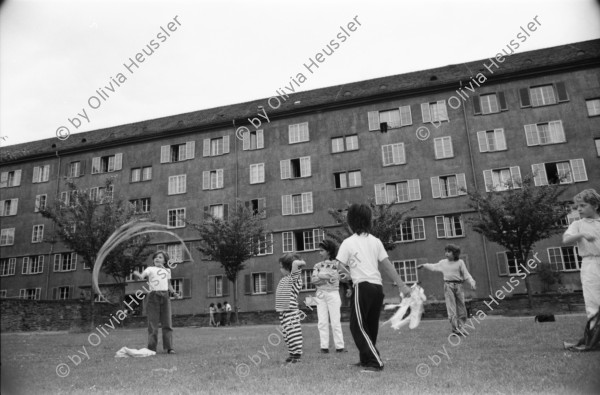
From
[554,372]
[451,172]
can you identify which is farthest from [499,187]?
[554,372]

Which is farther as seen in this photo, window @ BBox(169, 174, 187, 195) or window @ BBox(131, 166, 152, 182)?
window @ BBox(131, 166, 152, 182)

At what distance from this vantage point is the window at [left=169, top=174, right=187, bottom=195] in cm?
4588

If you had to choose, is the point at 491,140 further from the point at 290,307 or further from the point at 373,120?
the point at 290,307

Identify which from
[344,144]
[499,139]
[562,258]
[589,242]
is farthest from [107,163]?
[589,242]

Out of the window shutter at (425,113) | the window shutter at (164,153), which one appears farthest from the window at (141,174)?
the window shutter at (425,113)

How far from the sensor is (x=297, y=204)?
1651 inches

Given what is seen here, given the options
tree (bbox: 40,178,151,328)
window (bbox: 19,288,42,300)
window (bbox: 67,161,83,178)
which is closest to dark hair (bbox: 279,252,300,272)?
tree (bbox: 40,178,151,328)

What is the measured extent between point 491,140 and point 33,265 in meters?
45.4

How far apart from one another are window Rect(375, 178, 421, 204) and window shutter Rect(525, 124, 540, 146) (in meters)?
9.07

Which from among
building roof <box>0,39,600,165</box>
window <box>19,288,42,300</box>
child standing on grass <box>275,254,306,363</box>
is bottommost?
child standing on grass <box>275,254,306,363</box>

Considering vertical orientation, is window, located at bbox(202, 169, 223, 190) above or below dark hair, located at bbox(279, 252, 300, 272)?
above

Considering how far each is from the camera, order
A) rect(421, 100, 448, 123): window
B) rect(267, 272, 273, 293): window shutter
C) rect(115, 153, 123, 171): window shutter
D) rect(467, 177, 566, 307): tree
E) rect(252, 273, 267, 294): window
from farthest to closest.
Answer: rect(115, 153, 123, 171): window shutter < rect(252, 273, 267, 294): window < rect(267, 272, 273, 293): window shutter < rect(421, 100, 448, 123): window < rect(467, 177, 566, 307): tree

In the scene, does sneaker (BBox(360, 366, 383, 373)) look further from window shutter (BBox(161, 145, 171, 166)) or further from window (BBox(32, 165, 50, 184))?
window (BBox(32, 165, 50, 184))

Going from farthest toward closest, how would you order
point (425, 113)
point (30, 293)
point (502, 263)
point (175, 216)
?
point (30, 293) → point (175, 216) → point (425, 113) → point (502, 263)
